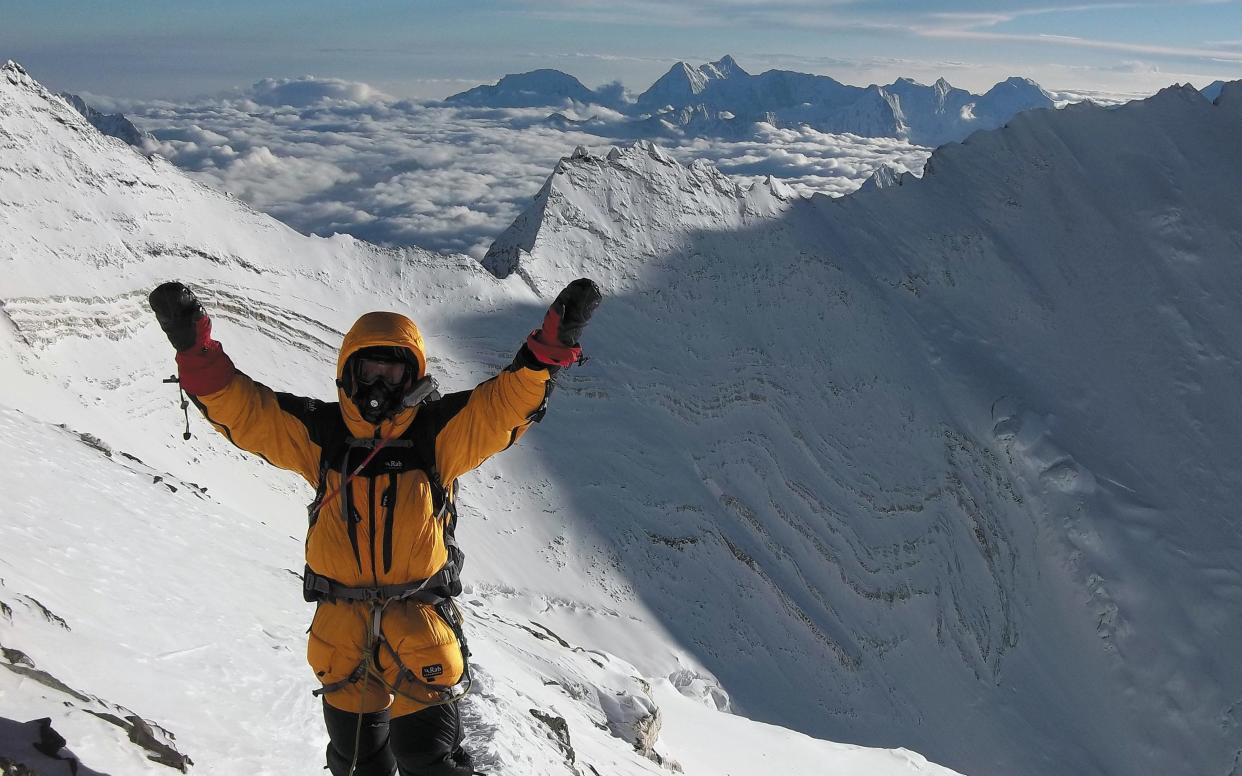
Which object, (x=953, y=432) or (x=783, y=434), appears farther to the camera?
(x=953, y=432)

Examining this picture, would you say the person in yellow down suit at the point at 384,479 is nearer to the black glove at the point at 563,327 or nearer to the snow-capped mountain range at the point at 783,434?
the black glove at the point at 563,327

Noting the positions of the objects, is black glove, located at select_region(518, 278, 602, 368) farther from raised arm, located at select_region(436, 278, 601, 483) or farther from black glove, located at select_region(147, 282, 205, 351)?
black glove, located at select_region(147, 282, 205, 351)

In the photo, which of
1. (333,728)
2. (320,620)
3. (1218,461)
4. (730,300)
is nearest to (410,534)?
(320,620)

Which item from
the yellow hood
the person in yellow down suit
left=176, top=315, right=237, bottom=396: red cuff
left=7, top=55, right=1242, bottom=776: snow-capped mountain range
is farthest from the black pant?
left=7, top=55, right=1242, bottom=776: snow-capped mountain range

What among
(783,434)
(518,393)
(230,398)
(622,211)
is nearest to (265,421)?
(230,398)

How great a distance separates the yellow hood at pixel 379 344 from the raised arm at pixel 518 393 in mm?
297

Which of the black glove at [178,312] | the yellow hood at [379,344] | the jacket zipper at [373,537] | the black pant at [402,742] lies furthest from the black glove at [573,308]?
the black pant at [402,742]

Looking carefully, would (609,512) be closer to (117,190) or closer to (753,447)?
(753,447)

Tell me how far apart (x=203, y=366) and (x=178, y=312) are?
1.18 feet

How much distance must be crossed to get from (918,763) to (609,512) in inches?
785

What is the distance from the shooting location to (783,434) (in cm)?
5103

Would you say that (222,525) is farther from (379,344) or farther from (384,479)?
(379,344)

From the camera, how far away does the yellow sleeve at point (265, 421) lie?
5.63 meters

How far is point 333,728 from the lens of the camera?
5.82 m
